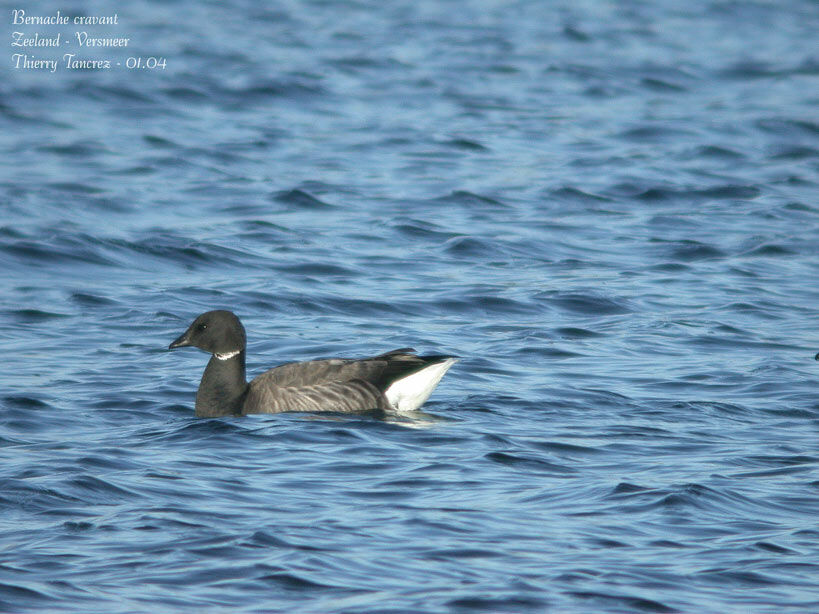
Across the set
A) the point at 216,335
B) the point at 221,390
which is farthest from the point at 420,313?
the point at 221,390

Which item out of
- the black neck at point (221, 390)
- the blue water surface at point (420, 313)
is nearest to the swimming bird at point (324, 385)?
the black neck at point (221, 390)

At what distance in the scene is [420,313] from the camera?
14.4m

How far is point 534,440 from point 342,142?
46.2ft

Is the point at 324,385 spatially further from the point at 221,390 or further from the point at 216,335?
the point at 216,335

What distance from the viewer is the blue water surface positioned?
7594 mm

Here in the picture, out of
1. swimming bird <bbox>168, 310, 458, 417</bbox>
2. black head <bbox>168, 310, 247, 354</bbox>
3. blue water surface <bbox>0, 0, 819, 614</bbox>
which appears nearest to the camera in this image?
blue water surface <bbox>0, 0, 819, 614</bbox>

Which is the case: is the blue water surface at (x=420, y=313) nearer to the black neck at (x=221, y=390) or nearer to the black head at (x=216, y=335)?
the black neck at (x=221, y=390)

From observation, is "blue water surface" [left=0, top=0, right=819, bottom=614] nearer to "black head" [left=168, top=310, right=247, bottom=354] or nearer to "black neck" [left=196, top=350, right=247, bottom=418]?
"black neck" [left=196, top=350, right=247, bottom=418]

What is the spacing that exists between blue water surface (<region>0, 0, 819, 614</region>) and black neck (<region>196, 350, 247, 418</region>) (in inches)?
12.9

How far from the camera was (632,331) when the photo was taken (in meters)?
13.8

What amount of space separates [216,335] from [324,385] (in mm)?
1054

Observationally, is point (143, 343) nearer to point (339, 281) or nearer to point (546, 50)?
point (339, 281)

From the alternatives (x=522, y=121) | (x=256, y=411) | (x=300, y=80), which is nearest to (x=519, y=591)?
(x=256, y=411)

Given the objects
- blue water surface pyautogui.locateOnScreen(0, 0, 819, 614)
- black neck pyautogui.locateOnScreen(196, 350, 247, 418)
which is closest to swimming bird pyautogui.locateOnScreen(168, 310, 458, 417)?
black neck pyautogui.locateOnScreen(196, 350, 247, 418)
